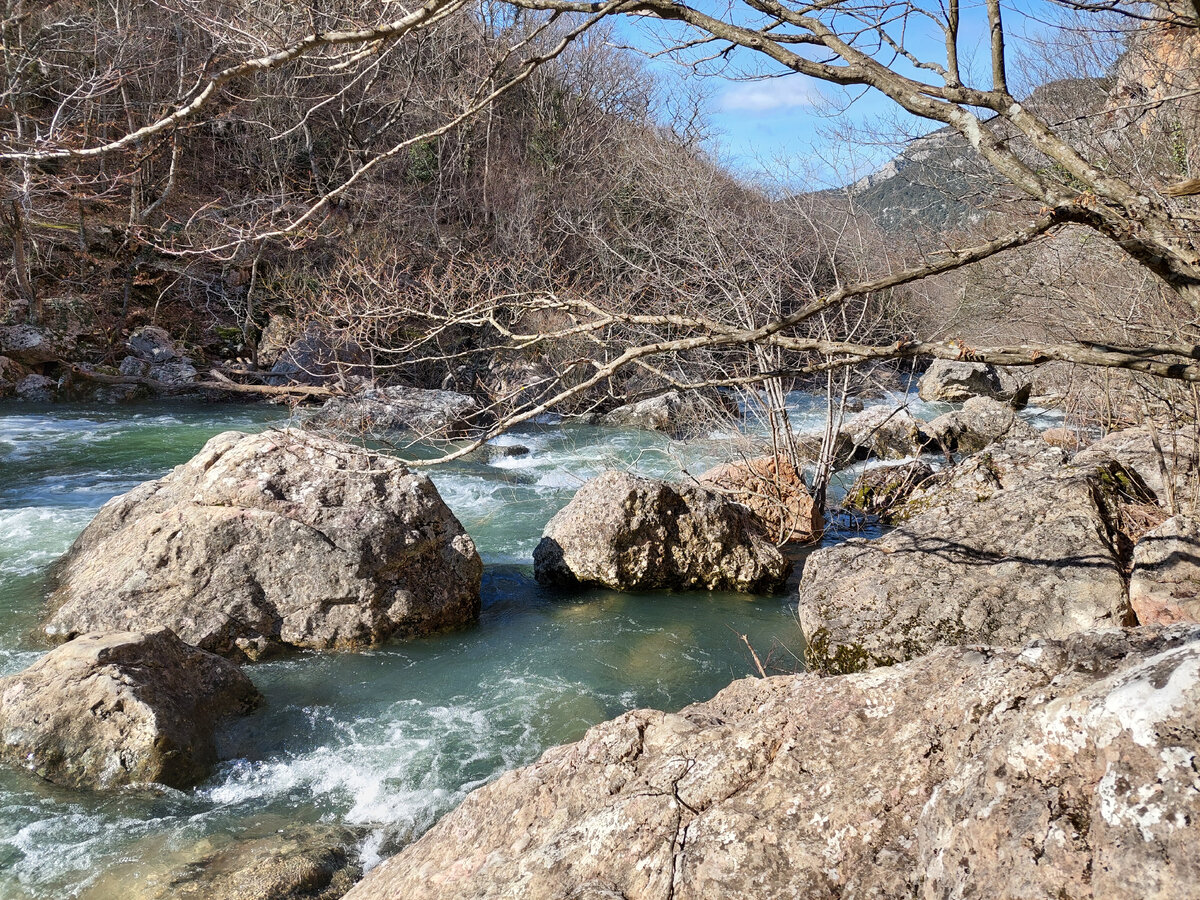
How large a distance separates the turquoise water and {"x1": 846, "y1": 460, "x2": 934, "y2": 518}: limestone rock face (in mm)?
1479

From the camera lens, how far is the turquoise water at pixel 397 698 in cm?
370

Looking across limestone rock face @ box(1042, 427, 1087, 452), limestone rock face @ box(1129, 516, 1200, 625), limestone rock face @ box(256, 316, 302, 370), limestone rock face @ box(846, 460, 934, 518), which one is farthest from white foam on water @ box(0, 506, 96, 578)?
limestone rock face @ box(1042, 427, 1087, 452)

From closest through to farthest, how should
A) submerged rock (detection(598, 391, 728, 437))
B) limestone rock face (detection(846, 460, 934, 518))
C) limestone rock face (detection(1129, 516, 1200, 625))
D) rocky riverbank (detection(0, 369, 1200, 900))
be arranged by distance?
rocky riverbank (detection(0, 369, 1200, 900))
limestone rock face (detection(1129, 516, 1200, 625))
limestone rock face (detection(846, 460, 934, 518))
submerged rock (detection(598, 391, 728, 437))

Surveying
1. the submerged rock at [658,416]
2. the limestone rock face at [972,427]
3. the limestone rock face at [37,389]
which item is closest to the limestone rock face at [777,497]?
the submerged rock at [658,416]

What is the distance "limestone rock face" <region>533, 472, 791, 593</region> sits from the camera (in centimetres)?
689

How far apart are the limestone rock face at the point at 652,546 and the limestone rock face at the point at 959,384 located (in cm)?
1105

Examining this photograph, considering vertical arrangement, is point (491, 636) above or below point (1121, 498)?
below

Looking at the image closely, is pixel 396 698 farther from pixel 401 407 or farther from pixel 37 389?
pixel 37 389

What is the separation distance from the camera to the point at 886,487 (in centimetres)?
925

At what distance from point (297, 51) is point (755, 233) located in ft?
23.5

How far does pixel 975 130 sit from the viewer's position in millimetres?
2729

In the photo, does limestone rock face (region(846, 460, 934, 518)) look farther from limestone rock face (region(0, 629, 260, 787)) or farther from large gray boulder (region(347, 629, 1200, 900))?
large gray boulder (region(347, 629, 1200, 900))

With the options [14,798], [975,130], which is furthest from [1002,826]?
[14,798]

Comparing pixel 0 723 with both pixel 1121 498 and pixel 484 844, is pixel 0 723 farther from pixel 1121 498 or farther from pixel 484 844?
pixel 1121 498
